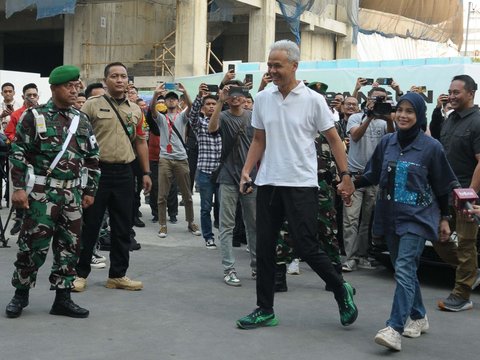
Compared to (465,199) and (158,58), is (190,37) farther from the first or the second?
(465,199)

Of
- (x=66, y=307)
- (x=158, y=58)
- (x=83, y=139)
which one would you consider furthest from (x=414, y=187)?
(x=158, y=58)

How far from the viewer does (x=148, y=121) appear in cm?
1005

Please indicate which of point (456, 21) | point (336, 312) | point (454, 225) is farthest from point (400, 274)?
point (456, 21)

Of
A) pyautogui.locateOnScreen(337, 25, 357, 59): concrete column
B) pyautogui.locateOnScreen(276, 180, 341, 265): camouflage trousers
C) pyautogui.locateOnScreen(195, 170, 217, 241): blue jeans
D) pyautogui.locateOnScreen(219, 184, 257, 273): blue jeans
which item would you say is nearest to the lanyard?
pyautogui.locateOnScreen(195, 170, 217, 241): blue jeans

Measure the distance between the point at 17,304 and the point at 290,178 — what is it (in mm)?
2286

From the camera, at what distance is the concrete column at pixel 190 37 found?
29.6 metres

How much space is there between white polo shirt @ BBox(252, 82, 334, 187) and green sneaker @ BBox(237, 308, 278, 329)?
0.98 m

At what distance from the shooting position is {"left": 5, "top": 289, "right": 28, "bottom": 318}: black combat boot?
5.88 meters

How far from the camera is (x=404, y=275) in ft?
17.6

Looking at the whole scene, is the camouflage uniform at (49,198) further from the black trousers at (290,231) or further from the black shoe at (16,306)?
the black trousers at (290,231)

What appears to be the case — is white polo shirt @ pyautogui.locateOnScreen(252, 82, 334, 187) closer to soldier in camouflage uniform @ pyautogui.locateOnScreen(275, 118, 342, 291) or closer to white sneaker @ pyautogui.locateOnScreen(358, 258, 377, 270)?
soldier in camouflage uniform @ pyautogui.locateOnScreen(275, 118, 342, 291)

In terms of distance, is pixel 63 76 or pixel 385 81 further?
pixel 385 81

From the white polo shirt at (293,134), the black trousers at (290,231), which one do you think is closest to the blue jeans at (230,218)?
the black trousers at (290,231)

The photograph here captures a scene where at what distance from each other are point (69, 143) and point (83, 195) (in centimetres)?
49
